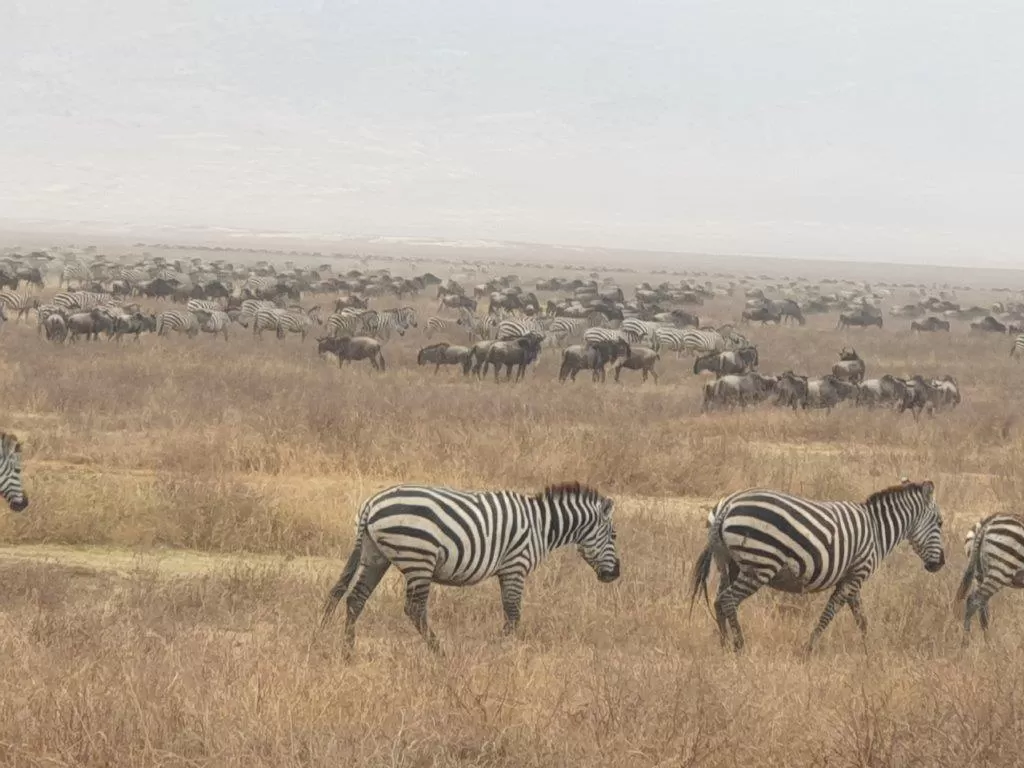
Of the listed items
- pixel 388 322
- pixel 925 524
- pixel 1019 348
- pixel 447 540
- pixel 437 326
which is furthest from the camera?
pixel 437 326

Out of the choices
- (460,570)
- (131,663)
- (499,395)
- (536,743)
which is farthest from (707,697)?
(499,395)

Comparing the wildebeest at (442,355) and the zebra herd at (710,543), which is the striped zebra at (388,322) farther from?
the zebra herd at (710,543)

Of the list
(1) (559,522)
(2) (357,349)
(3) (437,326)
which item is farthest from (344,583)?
(3) (437,326)

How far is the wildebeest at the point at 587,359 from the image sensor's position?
85.1 ft

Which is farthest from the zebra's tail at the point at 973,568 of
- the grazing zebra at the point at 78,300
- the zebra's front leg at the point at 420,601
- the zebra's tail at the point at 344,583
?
the grazing zebra at the point at 78,300

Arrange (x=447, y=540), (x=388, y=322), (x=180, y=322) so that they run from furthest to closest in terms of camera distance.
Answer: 1. (x=388, y=322)
2. (x=180, y=322)
3. (x=447, y=540)

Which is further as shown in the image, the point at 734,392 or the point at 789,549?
the point at 734,392

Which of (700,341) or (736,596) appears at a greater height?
(736,596)

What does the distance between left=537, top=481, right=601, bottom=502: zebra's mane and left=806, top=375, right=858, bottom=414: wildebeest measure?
545 inches

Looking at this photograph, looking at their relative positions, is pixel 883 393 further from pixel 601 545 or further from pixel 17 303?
pixel 17 303

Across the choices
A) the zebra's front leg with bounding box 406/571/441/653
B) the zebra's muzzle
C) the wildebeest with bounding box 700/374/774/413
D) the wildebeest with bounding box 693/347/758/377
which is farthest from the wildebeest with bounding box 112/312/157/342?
the zebra's front leg with bounding box 406/571/441/653

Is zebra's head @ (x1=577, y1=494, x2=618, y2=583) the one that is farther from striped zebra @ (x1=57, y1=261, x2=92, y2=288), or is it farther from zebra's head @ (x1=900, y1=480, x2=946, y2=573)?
striped zebra @ (x1=57, y1=261, x2=92, y2=288)

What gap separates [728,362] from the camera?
87.3 ft

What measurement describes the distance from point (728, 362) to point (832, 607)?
18280 mm
